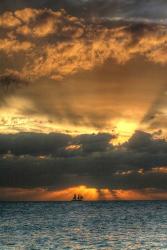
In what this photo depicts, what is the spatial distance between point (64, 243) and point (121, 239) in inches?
386

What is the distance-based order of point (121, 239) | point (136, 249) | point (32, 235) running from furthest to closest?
1. point (32, 235)
2. point (121, 239)
3. point (136, 249)

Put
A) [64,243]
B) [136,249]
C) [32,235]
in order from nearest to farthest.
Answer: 1. [136,249]
2. [64,243]
3. [32,235]

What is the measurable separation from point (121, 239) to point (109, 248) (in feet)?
38.5

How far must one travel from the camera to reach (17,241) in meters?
65.0

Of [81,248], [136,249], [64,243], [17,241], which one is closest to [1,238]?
[17,241]

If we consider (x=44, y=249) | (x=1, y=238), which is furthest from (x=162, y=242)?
(x=1, y=238)

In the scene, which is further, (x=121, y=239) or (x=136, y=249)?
(x=121, y=239)

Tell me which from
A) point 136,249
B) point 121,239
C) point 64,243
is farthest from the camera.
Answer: point 121,239

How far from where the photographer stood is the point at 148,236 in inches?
2938

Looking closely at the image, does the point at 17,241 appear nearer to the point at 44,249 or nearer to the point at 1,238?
the point at 1,238

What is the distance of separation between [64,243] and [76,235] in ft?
43.3

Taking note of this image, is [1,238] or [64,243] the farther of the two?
[1,238]

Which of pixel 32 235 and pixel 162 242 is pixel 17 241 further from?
pixel 162 242

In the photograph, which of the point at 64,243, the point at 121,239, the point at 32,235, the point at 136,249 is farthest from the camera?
the point at 32,235
